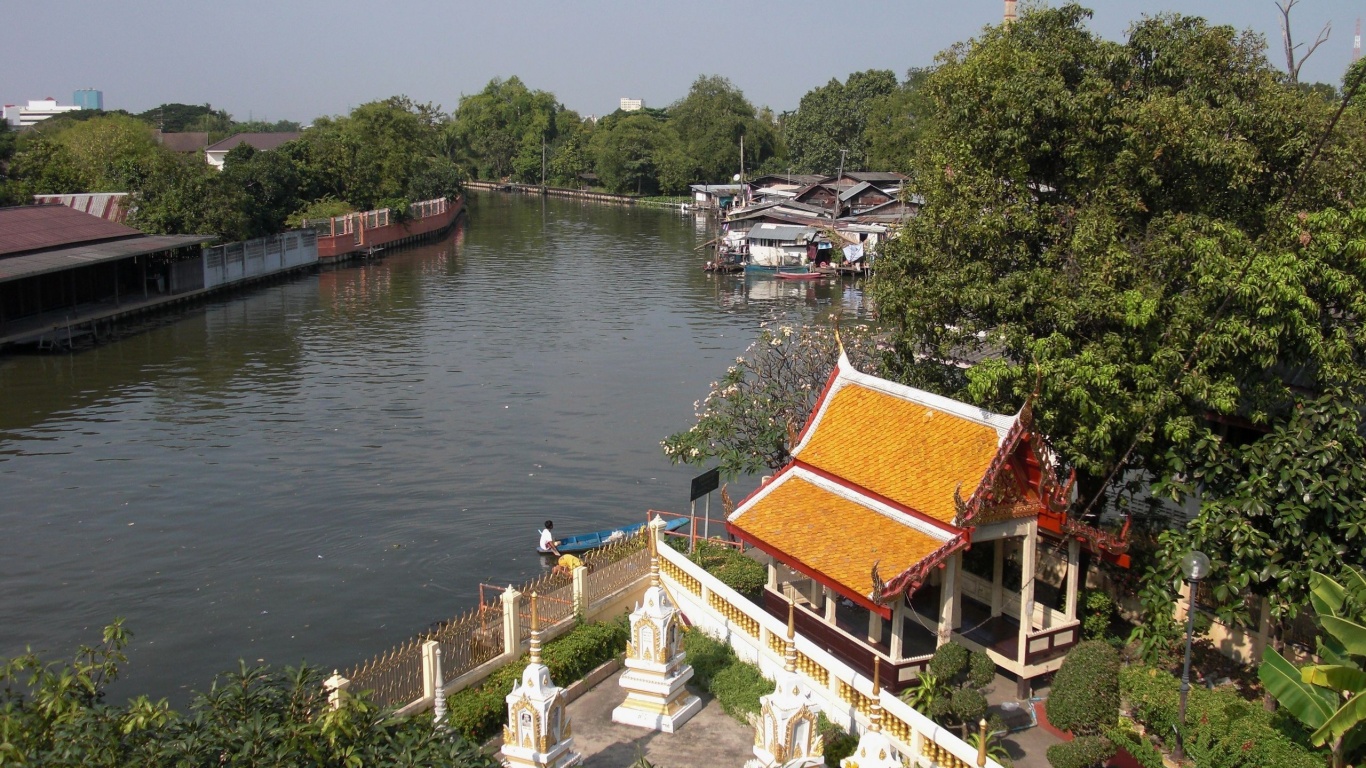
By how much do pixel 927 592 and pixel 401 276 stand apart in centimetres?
5343

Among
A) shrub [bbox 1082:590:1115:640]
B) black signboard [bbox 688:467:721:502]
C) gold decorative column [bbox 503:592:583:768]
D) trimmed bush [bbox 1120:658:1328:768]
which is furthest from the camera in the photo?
black signboard [bbox 688:467:721:502]

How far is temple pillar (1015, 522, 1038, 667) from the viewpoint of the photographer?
47.0 ft

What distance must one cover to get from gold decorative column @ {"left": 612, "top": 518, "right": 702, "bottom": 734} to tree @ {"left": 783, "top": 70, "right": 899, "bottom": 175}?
103 m

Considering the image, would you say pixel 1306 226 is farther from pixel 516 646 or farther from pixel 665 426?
pixel 665 426

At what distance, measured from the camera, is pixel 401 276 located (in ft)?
214

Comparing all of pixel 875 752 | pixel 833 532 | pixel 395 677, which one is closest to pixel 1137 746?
pixel 875 752

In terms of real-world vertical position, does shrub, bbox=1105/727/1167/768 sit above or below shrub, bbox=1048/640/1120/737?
below

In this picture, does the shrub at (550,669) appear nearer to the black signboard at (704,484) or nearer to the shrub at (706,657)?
the shrub at (706,657)

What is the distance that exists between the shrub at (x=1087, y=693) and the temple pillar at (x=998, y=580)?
1.78 metres

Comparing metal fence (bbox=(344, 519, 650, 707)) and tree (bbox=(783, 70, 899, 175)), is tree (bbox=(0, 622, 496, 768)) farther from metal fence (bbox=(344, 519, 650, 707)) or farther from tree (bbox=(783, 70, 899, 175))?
tree (bbox=(783, 70, 899, 175))

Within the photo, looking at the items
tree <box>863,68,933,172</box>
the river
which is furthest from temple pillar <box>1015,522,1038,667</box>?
tree <box>863,68,933,172</box>

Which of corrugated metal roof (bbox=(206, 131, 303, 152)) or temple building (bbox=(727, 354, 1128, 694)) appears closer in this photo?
temple building (bbox=(727, 354, 1128, 694))

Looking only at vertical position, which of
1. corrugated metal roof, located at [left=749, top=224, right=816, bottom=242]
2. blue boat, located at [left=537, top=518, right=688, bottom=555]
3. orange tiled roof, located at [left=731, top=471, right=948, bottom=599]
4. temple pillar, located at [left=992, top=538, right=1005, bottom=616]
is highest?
corrugated metal roof, located at [left=749, top=224, right=816, bottom=242]

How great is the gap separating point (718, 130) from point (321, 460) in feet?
330
